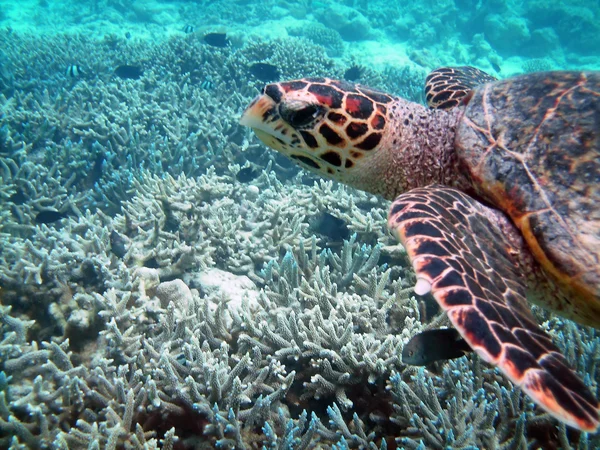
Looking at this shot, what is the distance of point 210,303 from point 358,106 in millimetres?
1911

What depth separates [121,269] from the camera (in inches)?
112

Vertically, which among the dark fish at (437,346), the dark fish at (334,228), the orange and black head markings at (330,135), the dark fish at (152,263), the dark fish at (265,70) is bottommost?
the dark fish at (152,263)

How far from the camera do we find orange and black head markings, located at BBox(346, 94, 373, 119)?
1976mm

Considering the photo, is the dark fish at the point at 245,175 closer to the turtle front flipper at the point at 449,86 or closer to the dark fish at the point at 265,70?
the turtle front flipper at the point at 449,86

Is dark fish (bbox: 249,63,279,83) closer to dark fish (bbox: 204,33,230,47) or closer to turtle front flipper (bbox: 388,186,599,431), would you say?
dark fish (bbox: 204,33,230,47)

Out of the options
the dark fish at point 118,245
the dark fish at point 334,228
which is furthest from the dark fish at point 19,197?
the dark fish at point 334,228

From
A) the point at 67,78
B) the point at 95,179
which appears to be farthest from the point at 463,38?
the point at 95,179

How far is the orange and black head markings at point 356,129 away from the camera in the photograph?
198 centimetres

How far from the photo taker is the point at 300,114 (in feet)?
6.25

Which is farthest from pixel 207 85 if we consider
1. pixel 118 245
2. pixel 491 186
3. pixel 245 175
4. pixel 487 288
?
pixel 487 288

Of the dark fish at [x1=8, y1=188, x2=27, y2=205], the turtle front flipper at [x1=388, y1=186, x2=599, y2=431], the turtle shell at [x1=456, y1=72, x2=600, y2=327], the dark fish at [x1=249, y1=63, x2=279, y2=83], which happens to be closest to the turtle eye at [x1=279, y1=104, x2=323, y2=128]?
the turtle front flipper at [x1=388, y1=186, x2=599, y2=431]

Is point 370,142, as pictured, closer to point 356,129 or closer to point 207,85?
point 356,129

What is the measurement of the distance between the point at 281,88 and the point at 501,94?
123 cm

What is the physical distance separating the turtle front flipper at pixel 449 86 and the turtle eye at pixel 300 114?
3.85 ft
